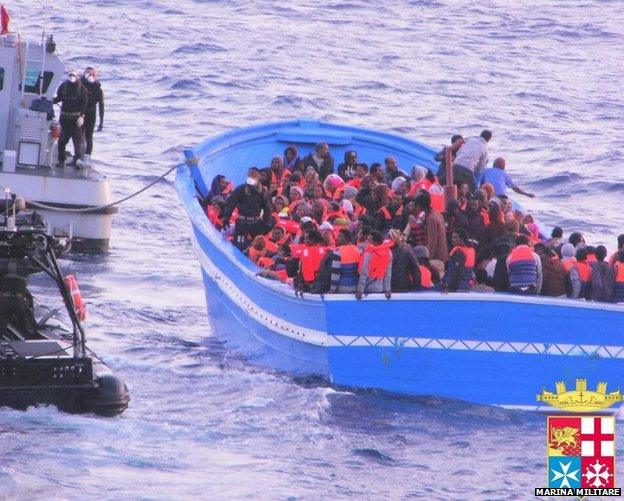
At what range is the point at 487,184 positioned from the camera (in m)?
20.6

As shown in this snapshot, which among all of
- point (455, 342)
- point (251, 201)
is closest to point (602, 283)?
point (455, 342)

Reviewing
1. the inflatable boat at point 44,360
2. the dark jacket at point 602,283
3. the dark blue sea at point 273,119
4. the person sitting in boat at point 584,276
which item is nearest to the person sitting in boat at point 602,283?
the dark jacket at point 602,283

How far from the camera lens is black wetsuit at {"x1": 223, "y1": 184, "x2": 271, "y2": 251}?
20.3 meters

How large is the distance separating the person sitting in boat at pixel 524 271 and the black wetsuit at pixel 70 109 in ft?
31.9

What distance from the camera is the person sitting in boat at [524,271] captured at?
17.2 m

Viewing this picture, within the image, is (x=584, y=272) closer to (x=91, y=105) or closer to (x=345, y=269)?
(x=345, y=269)

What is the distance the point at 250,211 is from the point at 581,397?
510cm

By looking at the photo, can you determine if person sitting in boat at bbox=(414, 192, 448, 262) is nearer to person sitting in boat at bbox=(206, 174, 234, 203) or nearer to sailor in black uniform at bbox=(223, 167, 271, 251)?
sailor in black uniform at bbox=(223, 167, 271, 251)

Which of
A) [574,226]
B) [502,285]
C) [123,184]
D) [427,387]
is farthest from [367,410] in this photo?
[123,184]

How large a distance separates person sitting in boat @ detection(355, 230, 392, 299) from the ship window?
10036mm

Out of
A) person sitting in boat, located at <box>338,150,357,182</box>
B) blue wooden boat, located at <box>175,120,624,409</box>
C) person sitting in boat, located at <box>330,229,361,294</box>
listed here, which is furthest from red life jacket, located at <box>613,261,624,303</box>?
person sitting in boat, located at <box>338,150,357,182</box>

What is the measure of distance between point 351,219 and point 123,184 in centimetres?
1254

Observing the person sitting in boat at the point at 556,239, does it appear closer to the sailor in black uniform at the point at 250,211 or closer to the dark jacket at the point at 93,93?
the sailor in black uniform at the point at 250,211

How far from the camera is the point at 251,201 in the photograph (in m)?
20.3
